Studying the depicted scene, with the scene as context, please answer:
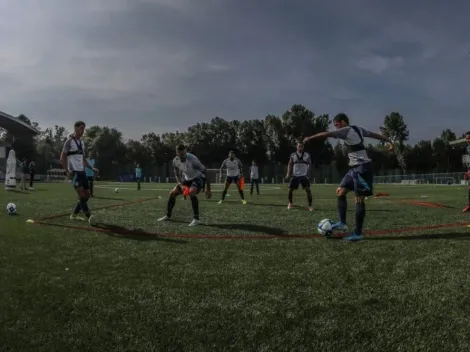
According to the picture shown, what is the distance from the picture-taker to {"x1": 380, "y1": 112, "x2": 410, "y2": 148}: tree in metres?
84.5

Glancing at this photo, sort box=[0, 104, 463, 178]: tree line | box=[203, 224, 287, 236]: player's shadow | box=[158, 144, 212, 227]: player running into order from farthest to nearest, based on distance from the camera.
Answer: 1. box=[0, 104, 463, 178]: tree line
2. box=[158, 144, 212, 227]: player running
3. box=[203, 224, 287, 236]: player's shadow

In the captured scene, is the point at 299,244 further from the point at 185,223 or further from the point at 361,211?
the point at 185,223

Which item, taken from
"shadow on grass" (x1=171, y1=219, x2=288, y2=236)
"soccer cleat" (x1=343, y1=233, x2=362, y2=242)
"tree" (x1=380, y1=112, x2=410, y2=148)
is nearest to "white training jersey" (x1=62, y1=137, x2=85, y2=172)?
"shadow on grass" (x1=171, y1=219, x2=288, y2=236)

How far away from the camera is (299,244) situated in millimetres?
6672

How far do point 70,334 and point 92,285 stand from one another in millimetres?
1176

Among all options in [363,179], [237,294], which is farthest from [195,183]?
[237,294]

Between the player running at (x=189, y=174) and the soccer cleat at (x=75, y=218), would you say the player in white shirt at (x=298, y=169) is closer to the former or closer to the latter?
the player running at (x=189, y=174)

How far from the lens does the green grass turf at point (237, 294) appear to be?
3.38 metres

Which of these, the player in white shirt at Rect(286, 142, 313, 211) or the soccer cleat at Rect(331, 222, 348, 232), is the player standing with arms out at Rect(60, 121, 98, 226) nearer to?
the soccer cleat at Rect(331, 222, 348, 232)

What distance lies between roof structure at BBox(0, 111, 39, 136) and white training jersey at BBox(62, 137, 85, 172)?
202 ft

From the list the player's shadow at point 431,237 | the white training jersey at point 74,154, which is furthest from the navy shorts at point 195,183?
the player's shadow at point 431,237

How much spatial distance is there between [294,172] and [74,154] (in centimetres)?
670

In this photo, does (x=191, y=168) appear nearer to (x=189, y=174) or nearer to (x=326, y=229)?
(x=189, y=174)

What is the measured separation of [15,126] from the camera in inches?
2734
